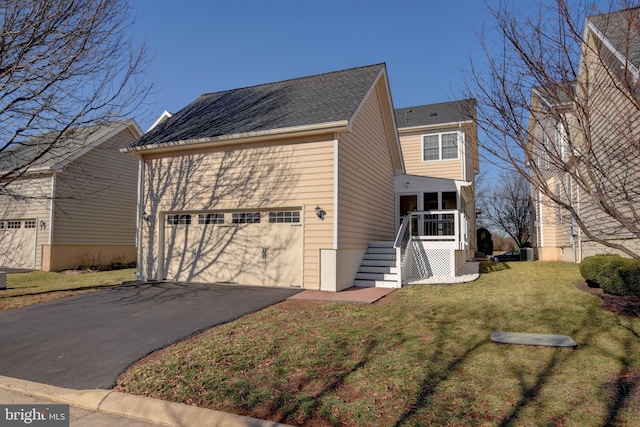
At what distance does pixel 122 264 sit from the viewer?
1967 cm

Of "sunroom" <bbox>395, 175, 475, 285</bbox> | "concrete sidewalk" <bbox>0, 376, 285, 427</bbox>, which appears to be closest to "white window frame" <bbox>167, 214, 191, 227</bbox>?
"sunroom" <bbox>395, 175, 475, 285</bbox>

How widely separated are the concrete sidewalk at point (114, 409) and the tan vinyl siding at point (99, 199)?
45.8ft

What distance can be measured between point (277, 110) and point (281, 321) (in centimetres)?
747

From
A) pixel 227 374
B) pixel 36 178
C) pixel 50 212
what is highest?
pixel 36 178

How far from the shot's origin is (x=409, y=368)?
16.3ft

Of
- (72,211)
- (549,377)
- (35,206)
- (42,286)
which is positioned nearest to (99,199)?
(72,211)

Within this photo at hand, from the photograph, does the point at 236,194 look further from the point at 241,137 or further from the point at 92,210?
the point at 92,210

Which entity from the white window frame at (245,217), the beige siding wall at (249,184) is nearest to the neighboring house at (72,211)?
the beige siding wall at (249,184)

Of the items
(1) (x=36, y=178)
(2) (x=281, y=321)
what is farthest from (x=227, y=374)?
(1) (x=36, y=178)

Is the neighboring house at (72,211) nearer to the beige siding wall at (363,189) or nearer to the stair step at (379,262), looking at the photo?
the beige siding wall at (363,189)

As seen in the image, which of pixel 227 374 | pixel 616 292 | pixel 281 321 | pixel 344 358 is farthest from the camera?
pixel 616 292

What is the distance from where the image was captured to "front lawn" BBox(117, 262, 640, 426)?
391cm

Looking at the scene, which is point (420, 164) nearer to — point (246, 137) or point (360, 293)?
point (246, 137)

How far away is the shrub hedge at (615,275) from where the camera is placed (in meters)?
7.73
